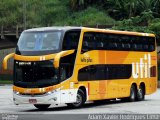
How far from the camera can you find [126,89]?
31.2 meters

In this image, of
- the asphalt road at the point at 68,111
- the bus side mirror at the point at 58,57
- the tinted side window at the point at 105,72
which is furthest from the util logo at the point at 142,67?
the bus side mirror at the point at 58,57

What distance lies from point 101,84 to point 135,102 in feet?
12.4

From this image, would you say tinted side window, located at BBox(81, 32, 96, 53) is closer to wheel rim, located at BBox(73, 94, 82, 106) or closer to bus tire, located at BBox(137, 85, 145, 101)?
wheel rim, located at BBox(73, 94, 82, 106)

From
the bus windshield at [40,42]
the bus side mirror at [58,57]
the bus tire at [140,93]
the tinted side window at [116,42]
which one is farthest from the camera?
the bus tire at [140,93]

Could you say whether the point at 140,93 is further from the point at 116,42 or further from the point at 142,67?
the point at 116,42

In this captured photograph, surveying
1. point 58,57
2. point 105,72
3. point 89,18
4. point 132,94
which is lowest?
point 132,94

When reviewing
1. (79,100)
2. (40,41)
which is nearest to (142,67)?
(79,100)

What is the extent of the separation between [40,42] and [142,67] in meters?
8.78

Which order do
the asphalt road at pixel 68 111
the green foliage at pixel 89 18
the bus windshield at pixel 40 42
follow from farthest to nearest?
the green foliage at pixel 89 18 < the bus windshield at pixel 40 42 < the asphalt road at pixel 68 111

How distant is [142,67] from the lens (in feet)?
109

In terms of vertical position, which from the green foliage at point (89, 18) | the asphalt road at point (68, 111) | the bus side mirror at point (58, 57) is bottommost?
the asphalt road at point (68, 111)

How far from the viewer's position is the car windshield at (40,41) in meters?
25.9

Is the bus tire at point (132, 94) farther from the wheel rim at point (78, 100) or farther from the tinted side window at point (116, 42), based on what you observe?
the wheel rim at point (78, 100)

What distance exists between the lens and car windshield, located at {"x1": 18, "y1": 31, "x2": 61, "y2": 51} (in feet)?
84.9
